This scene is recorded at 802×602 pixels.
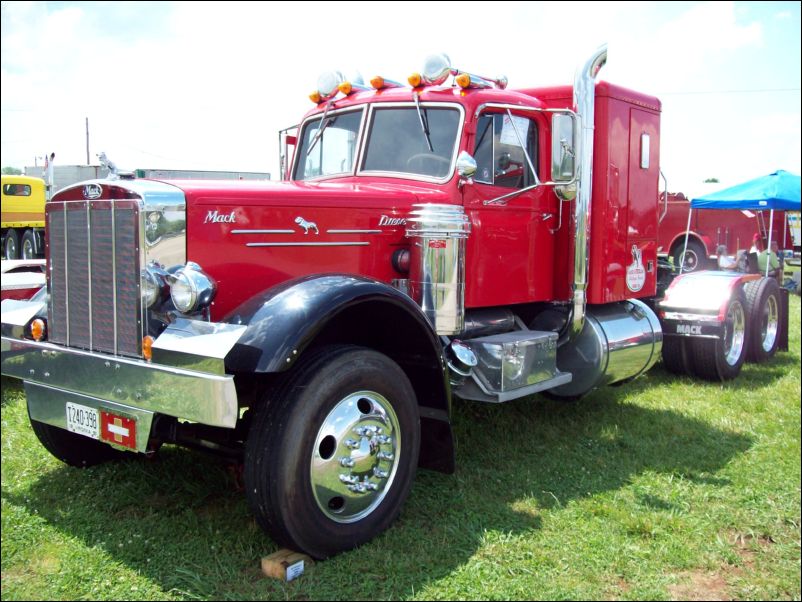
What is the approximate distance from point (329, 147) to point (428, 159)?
2.90 ft

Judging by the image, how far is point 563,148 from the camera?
495 centimetres

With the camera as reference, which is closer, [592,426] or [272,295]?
[272,295]

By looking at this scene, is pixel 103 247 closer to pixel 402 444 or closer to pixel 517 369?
pixel 402 444

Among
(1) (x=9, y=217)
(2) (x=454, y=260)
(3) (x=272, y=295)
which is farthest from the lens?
(1) (x=9, y=217)

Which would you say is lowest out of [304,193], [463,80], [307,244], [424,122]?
[307,244]

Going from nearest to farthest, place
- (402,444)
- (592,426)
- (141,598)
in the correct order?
(141,598) < (402,444) < (592,426)

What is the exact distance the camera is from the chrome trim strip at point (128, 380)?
3.13 metres

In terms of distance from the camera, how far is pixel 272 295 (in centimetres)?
357

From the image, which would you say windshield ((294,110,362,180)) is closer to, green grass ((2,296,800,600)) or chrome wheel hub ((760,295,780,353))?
green grass ((2,296,800,600))

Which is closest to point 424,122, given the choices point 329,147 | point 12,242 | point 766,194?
point 329,147

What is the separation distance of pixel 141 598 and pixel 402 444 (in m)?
1.40

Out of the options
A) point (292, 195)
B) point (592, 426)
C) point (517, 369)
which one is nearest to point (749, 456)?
point (592, 426)

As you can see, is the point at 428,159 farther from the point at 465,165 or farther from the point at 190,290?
the point at 190,290

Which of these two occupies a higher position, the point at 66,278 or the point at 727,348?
the point at 66,278
